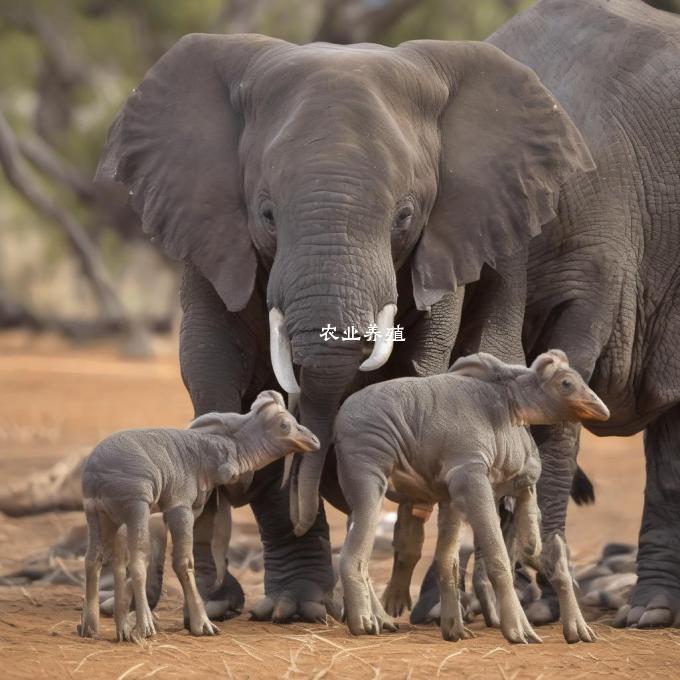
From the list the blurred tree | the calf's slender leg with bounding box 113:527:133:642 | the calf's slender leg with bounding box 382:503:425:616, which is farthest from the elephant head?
the blurred tree

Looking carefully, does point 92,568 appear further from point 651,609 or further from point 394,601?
point 651,609

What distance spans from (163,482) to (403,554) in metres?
1.26

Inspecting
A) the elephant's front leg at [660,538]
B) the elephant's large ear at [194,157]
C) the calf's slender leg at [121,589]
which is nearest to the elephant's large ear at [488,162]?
the elephant's large ear at [194,157]

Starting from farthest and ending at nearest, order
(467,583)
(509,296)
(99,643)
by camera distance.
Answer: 1. (467,583)
2. (509,296)
3. (99,643)

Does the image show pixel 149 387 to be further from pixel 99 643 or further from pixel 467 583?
pixel 99 643

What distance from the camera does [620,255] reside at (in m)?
7.91

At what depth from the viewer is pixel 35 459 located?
14.0 meters

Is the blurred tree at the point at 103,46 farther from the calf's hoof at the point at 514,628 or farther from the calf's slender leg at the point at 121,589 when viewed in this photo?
the calf's hoof at the point at 514,628

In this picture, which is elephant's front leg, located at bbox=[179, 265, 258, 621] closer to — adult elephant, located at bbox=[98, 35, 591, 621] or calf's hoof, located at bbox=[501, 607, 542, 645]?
adult elephant, located at bbox=[98, 35, 591, 621]

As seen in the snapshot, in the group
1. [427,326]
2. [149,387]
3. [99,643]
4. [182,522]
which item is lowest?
[149,387]

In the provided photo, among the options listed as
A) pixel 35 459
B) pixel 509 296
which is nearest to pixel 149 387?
pixel 35 459

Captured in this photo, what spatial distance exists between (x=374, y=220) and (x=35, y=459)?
795 cm

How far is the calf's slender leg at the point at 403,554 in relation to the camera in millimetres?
7102

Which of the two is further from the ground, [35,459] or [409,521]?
[409,521]
